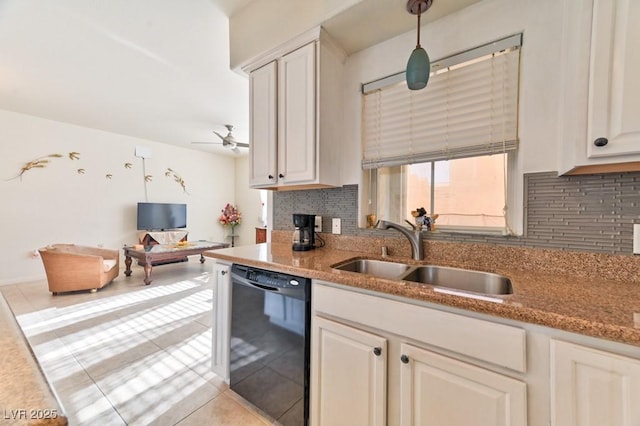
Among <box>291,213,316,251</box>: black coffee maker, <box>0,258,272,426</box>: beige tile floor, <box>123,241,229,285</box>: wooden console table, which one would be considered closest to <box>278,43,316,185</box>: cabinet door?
<box>291,213,316,251</box>: black coffee maker

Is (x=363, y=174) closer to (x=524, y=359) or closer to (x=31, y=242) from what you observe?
(x=524, y=359)

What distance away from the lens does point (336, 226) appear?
77.4 inches

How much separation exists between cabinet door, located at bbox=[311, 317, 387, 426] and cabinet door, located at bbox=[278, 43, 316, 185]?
966 mm

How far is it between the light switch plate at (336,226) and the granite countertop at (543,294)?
0.47 metres

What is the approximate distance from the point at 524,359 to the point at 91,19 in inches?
131

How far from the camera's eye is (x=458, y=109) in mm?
1485

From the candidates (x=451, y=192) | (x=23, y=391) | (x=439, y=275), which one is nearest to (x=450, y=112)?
(x=451, y=192)

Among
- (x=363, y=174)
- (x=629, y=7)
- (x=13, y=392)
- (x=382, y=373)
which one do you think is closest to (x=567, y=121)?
(x=629, y=7)

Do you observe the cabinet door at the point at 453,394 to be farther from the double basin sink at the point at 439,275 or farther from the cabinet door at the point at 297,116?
the cabinet door at the point at 297,116

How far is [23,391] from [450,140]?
5.89 ft

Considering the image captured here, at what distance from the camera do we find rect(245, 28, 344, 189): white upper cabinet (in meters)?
1.69

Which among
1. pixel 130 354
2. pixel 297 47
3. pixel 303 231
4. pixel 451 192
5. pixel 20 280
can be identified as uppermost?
pixel 297 47

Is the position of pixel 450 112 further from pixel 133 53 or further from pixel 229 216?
pixel 229 216

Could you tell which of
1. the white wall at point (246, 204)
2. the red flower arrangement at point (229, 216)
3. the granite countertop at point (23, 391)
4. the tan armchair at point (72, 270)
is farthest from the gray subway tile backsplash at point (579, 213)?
the red flower arrangement at point (229, 216)
